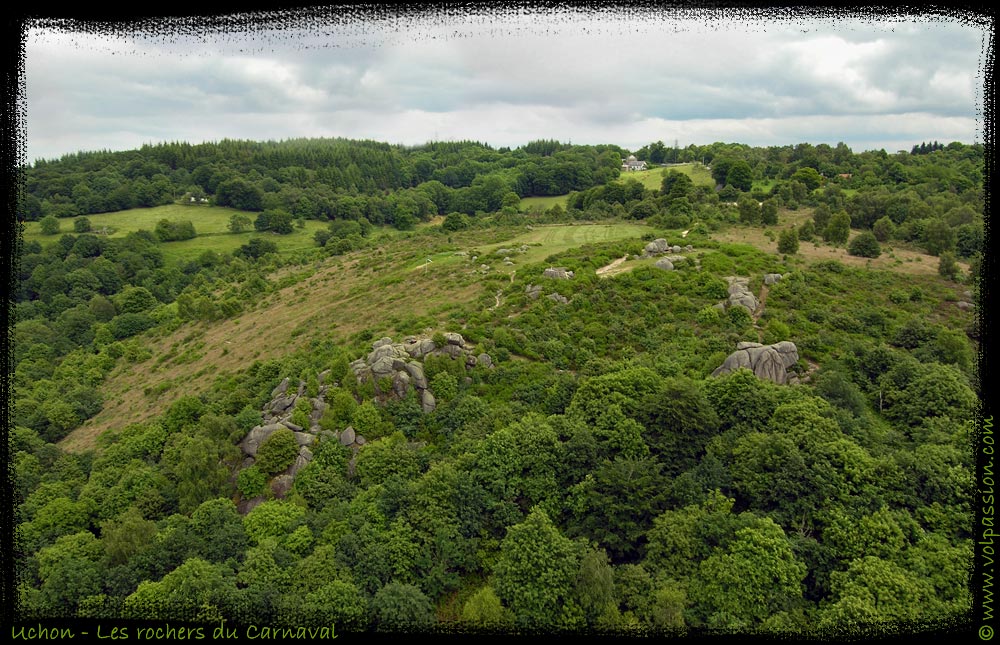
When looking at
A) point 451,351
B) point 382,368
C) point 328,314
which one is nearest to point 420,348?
point 451,351

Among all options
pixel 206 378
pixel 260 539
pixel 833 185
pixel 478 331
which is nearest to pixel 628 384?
pixel 478 331

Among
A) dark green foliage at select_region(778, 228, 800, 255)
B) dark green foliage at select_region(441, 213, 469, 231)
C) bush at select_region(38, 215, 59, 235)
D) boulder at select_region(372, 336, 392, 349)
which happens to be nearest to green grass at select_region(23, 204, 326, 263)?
bush at select_region(38, 215, 59, 235)

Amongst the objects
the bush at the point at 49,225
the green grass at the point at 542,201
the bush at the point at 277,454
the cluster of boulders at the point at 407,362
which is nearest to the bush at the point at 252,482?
the bush at the point at 277,454

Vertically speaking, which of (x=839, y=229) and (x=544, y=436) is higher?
(x=839, y=229)

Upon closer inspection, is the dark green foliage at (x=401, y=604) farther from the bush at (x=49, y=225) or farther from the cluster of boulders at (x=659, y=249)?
the bush at (x=49, y=225)

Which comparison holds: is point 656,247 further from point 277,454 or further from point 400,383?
point 277,454
